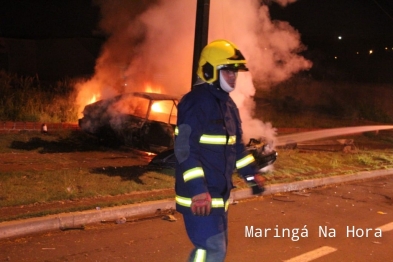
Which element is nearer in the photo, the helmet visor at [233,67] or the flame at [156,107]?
the helmet visor at [233,67]

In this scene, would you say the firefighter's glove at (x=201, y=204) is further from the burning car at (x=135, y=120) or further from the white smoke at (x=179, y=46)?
the white smoke at (x=179, y=46)

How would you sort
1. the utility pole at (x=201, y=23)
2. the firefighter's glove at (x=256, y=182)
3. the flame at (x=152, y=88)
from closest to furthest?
the firefighter's glove at (x=256, y=182) < the utility pole at (x=201, y=23) < the flame at (x=152, y=88)

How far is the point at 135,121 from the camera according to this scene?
8.91 m

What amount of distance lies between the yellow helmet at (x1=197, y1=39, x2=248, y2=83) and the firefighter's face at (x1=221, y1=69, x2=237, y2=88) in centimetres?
3

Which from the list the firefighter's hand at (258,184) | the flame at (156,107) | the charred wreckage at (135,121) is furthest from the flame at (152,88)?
the firefighter's hand at (258,184)

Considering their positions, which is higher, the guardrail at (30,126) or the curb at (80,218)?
the guardrail at (30,126)

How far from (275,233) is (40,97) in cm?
781

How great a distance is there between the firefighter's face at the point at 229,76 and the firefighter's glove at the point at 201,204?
77 cm

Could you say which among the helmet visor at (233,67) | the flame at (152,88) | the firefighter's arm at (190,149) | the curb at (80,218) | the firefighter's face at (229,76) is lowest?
the curb at (80,218)

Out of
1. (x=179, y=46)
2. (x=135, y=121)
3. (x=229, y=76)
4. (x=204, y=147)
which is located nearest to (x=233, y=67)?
(x=229, y=76)

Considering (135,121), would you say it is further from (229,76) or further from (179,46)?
(229,76)

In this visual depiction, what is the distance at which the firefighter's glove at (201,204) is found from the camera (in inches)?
106

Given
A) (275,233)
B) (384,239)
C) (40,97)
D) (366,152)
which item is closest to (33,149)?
(40,97)

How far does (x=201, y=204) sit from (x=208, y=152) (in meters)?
0.35
